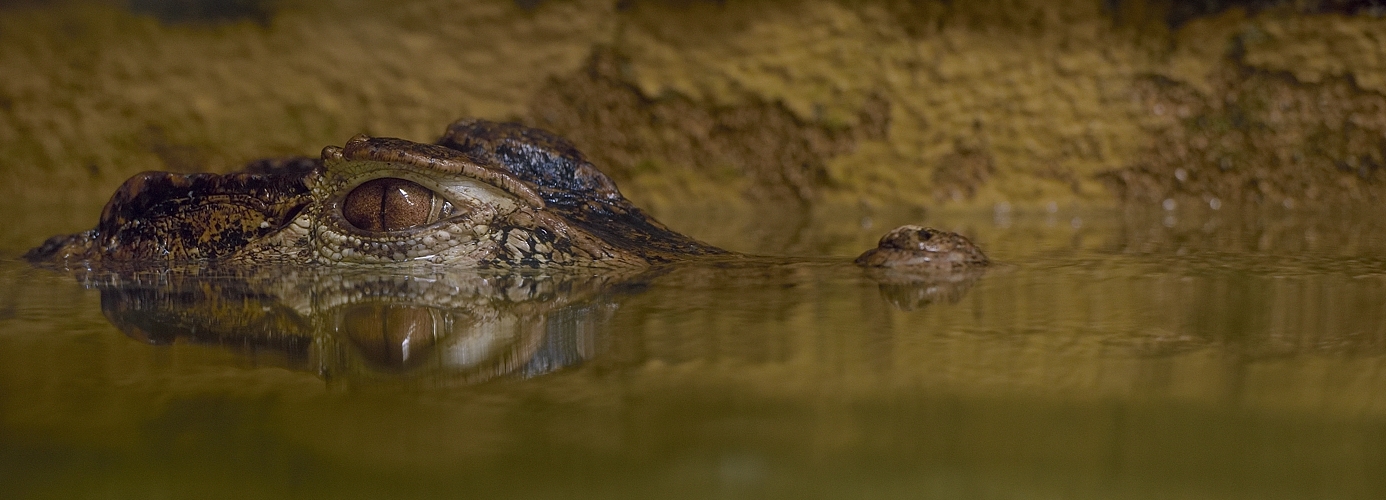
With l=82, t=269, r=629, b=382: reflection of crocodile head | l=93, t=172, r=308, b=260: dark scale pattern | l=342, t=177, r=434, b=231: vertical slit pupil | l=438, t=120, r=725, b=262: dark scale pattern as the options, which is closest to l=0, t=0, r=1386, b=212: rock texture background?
l=438, t=120, r=725, b=262: dark scale pattern

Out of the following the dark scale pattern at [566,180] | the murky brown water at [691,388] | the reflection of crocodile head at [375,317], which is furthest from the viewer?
the dark scale pattern at [566,180]

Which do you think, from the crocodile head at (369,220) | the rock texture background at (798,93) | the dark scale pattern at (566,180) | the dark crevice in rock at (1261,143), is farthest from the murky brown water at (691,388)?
the dark crevice in rock at (1261,143)

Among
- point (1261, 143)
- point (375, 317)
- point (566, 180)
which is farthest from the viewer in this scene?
point (1261, 143)

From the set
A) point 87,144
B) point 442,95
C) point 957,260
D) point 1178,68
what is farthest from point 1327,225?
point 87,144

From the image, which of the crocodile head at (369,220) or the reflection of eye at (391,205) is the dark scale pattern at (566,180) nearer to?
the crocodile head at (369,220)

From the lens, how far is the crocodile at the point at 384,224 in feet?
6.63

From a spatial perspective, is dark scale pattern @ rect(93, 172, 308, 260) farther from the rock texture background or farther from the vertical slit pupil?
the rock texture background

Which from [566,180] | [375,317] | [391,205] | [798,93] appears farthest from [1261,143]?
[375,317]

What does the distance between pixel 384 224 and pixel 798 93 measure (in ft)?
8.52

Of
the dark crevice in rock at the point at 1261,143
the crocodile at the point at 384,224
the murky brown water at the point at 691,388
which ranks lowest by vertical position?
the murky brown water at the point at 691,388

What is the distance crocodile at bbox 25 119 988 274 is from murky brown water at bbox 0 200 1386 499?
0.18m

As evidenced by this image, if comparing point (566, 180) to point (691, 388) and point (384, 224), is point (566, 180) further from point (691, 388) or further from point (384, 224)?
point (691, 388)

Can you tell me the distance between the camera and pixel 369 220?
81.1 inches

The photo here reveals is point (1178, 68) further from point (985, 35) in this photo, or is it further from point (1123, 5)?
point (985, 35)
